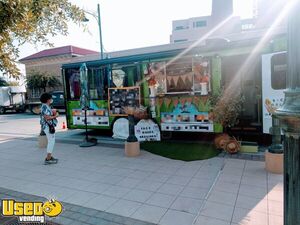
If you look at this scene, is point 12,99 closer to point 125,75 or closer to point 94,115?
point 94,115

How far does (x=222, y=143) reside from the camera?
6344mm

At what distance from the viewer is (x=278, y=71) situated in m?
5.84

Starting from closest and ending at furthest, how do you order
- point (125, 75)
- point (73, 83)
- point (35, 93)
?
point (125, 75)
point (73, 83)
point (35, 93)

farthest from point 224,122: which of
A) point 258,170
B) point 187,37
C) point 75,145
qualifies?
point 187,37

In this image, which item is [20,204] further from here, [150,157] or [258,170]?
[258,170]

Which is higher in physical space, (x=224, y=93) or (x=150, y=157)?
(x=224, y=93)

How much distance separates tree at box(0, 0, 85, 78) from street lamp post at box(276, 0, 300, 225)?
102 inches

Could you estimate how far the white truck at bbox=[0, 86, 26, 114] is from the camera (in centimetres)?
2300

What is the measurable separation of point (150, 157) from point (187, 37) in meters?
46.7

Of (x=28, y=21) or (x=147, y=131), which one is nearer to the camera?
(x=28, y=21)

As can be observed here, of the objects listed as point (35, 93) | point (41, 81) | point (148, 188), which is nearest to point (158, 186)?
point (148, 188)

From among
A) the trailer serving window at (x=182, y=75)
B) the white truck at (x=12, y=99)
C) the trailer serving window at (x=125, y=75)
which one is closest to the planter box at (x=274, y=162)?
A: the trailer serving window at (x=182, y=75)

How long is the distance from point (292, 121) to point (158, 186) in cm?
335

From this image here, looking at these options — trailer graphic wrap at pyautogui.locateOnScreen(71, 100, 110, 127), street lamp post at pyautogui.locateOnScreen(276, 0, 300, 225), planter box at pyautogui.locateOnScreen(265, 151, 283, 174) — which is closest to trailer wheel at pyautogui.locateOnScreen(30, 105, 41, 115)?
trailer graphic wrap at pyautogui.locateOnScreen(71, 100, 110, 127)
